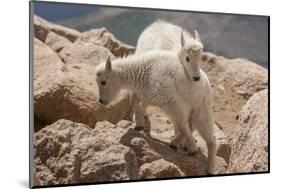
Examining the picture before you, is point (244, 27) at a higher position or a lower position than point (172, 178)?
higher

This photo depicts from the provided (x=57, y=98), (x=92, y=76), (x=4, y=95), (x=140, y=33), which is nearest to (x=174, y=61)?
(x=140, y=33)

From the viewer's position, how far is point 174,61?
19.2ft

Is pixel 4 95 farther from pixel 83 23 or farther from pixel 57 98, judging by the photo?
pixel 83 23

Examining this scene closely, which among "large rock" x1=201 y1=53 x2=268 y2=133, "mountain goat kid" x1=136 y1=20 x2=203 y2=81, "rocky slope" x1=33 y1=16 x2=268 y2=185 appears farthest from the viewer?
"large rock" x1=201 y1=53 x2=268 y2=133

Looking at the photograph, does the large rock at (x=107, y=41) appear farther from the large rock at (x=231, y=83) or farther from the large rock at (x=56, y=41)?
the large rock at (x=231, y=83)

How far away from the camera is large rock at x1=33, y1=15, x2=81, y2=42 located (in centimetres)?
533

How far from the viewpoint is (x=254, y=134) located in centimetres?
627

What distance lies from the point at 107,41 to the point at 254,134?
1.73m

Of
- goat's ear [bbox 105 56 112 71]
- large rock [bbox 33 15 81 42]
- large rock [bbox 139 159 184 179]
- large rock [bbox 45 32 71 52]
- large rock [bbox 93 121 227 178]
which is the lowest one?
large rock [bbox 139 159 184 179]

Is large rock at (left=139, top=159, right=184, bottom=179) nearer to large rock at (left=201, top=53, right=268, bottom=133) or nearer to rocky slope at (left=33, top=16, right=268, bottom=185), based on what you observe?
rocky slope at (left=33, top=16, right=268, bottom=185)

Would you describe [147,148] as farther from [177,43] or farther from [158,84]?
[177,43]

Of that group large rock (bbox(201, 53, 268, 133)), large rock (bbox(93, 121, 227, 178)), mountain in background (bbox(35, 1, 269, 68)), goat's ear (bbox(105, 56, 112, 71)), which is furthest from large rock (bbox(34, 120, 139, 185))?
large rock (bbox(201, 53, 268, 133))

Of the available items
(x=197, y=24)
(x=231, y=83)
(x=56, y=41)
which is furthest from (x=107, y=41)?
(x=231, y=83)

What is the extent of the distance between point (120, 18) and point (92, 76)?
58 centimetres
